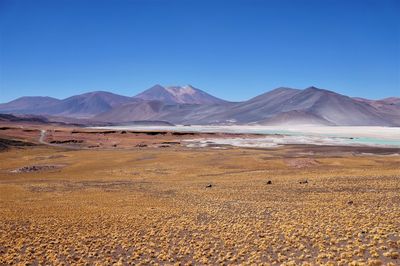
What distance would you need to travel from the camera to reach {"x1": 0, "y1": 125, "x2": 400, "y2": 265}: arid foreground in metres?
17.5

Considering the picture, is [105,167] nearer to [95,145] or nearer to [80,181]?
[80,181]

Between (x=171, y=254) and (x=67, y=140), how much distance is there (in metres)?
97.8

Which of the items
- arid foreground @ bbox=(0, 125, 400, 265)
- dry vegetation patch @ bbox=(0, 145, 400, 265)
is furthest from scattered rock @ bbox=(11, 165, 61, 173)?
dry vegetation patch @ bbox=(0, 145, 400, 265)

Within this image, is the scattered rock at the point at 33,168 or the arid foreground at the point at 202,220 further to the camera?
the scattered rock at the point at 33,168

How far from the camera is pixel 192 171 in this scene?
5478cm

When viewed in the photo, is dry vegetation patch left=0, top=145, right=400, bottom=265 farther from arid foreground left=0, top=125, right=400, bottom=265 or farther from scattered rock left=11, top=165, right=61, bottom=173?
scattered rock left=11, top=165, right=61, bottom=173

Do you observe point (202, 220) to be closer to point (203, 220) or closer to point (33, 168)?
point (203, 220)

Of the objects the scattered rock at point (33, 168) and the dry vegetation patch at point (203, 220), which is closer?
the dry vegetation patch at point (203, 220)

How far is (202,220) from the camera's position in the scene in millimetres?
24859

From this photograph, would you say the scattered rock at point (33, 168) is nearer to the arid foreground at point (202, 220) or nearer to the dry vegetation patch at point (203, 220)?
the arid foreground at point (202, 220)

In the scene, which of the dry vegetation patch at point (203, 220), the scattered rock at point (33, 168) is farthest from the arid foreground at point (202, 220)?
the scattered rock at point (33, 168)

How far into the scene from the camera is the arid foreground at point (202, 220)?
17453 millimetres

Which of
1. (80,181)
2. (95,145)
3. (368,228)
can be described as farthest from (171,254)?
(95,145)

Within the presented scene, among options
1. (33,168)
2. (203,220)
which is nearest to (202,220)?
(203,220)
